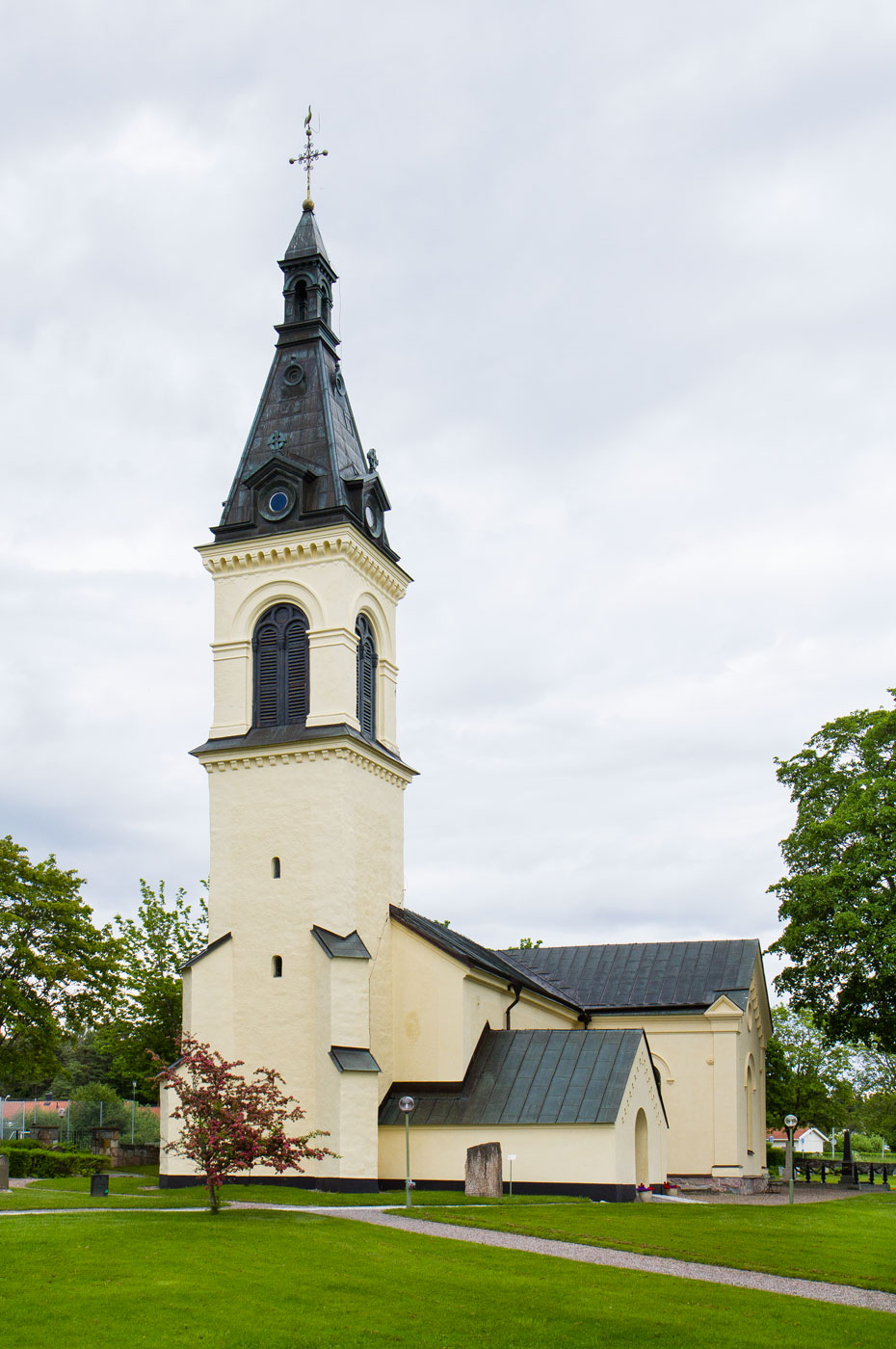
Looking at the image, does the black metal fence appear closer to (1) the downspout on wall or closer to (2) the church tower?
(1) the downspout on wall

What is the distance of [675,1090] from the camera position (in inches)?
1614

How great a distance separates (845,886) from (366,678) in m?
14.9

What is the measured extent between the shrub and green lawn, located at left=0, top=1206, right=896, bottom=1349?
2035 cm

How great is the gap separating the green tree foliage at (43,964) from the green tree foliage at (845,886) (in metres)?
21.6

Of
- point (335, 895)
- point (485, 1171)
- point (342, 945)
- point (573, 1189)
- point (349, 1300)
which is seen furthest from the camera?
point (335, 895)

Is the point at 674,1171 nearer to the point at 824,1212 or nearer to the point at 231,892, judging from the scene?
the point at 824,1212

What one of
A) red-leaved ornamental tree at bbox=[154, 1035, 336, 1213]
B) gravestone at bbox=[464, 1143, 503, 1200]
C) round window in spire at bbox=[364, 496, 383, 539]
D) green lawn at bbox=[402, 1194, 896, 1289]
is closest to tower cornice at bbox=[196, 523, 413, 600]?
round window in spire at bbox=[364, 496, 383, 539]

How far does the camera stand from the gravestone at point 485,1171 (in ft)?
89.6

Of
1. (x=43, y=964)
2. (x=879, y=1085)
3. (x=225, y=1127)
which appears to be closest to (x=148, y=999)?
(x=43, y=964)

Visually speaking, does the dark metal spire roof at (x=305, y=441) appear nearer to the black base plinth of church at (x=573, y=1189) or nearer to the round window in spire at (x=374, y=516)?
the round window in spire at (x=374, y=516)

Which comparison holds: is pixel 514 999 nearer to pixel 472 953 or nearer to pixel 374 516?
pixel 472 953

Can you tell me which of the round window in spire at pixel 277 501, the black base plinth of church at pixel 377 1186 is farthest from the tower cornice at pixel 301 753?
the black base plinth of church at pixel 377 1186

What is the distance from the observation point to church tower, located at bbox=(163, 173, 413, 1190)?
2953 cm

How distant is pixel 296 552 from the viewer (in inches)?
1320
